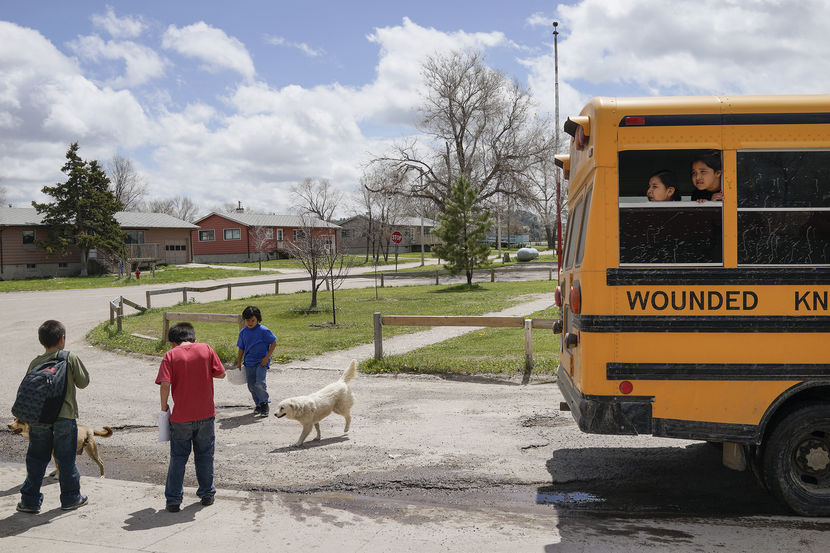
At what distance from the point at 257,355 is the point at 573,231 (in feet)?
15.6

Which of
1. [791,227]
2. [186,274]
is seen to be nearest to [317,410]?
[791,227]

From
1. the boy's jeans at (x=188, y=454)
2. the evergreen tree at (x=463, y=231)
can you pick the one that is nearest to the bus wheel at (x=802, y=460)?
the boy's jeans at (x=188, y=454)

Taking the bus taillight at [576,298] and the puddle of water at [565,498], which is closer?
the bus taillight at [576,298]

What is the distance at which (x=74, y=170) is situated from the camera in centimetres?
4725

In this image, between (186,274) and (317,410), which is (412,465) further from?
(186,274)

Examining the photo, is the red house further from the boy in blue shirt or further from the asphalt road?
the asphalt road

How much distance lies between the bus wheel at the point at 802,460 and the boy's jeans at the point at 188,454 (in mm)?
4453

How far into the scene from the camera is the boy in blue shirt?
9.11m

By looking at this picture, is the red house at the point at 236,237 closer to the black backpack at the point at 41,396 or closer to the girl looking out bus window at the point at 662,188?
the black backpack at the point at 41,396

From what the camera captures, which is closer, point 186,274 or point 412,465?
point 412,465

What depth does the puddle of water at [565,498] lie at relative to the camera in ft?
18.9

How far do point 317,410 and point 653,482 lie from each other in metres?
3.61

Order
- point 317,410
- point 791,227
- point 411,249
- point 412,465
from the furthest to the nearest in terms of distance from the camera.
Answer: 1. point 411,249
2. point 317,410
3. point 412,465
4. point 791,227

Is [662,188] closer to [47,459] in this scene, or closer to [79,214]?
[47,459]
